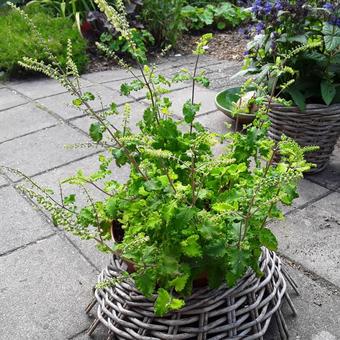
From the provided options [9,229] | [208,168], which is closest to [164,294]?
[208,168]

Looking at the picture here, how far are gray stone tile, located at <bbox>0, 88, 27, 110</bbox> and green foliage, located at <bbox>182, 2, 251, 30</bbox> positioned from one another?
225cm

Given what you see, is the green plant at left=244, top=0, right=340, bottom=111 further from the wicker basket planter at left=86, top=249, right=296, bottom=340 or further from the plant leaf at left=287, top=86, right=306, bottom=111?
the wicker basket planter at left=86, top=249, right=296, bottom=340

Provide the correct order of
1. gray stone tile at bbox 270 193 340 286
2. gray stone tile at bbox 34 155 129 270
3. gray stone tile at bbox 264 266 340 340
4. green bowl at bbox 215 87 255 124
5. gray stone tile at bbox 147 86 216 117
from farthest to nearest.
Answer: 1. gray stone tile at bbox 147 86 216 117
2. green bowl at bbox 215 87 255 124
3. gray stone tile at bbox 34 155 129 270
4. gray stone tile at bbox 270 193 340 286
5. gray stone tile at bbox 264 266 340 340

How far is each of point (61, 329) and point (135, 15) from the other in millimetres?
4040

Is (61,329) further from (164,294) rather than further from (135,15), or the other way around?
(135,15)

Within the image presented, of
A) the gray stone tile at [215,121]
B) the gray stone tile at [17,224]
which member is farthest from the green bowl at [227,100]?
the gray stone tile at [17,224]

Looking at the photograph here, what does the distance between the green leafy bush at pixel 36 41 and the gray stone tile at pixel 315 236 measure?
2854 millimetres

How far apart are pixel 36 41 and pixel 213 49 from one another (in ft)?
5.97

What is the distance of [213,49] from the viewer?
5.36 meters

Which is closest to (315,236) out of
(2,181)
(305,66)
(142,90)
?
(305,66)

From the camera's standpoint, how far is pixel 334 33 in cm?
238

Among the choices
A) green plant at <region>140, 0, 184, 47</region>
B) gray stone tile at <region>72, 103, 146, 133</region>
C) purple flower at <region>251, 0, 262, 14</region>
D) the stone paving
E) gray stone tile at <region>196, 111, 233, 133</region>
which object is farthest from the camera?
green plant at <region>140, 0, 184, 47</region>

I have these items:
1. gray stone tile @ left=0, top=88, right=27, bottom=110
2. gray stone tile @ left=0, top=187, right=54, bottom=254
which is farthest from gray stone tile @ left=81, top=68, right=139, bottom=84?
gray stone tile @ left=0, top=187, right=54, bottom=254

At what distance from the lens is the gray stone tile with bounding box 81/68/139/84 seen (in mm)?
4477
